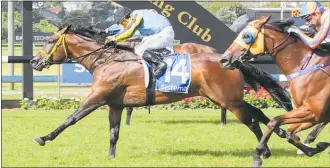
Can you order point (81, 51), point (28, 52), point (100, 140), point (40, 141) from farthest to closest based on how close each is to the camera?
point (28, 52) → point (100, 140) → point (81, 51) → point (40, 141)

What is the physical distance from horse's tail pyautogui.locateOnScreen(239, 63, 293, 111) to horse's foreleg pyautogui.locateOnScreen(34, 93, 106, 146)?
1980mm

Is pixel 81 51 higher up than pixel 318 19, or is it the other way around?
pixel 318 19

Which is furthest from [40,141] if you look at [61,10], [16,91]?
[61,10]

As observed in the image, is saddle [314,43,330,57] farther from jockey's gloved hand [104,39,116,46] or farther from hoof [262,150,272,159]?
jockey's gloved hand [104,39,116,46]

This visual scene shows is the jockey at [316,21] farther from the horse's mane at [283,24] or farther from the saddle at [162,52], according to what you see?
the saddle at [162,52]

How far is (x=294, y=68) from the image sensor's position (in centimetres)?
832

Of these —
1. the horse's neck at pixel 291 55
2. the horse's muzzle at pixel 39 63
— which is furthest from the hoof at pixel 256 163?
the horse's muzzle at pixel 39 63

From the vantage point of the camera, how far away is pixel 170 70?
9.17m

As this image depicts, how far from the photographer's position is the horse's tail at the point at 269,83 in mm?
9680

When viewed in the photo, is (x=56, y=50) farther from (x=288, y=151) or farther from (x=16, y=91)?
(x=16, y=91)

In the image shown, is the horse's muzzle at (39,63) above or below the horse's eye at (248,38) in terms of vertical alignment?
below

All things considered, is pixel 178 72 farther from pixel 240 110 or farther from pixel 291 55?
pixel 291 55

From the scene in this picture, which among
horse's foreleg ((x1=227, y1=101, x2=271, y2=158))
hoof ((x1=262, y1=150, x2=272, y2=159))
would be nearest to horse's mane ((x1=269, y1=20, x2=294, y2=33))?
horse's foreleg ((x1=227, y1=101, x2=271, y2=158))

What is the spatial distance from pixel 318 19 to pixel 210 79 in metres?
1.58
